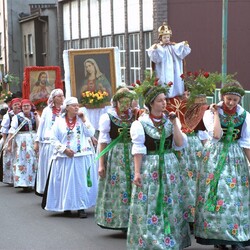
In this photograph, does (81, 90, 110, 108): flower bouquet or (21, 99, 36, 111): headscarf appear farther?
(21, 99, 36, 111): headscarf

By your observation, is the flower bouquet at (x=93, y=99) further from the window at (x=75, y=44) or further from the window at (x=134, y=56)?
the window at (x=75, y=44)

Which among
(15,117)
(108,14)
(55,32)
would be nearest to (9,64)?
(55,32)

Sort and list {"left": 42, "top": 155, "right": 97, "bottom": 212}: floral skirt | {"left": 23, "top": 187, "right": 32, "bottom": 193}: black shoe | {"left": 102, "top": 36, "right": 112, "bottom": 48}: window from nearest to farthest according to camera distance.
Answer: {"left": 42, "top": 155, "right": 97, "bottom": 212}: floral skirt → {"left": 23, "top": 187, "right": 32, "bottom": 193}: black shoe → {"left": 102, "top": 36, "right": 112, "bottom": 48}: window

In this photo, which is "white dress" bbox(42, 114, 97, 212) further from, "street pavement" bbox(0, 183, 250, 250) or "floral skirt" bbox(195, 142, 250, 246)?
"floral skirt" bbox(195, 142, 250, 246)

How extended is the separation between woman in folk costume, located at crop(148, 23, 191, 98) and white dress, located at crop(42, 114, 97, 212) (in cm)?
128

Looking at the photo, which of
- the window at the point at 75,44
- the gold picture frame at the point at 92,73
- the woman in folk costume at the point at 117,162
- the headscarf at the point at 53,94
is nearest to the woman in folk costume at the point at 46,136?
the headscarf at the point at 53,94

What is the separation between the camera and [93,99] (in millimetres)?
15008

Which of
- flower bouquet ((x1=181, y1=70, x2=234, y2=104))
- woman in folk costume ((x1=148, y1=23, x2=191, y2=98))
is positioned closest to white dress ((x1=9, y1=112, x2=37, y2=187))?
woman in folk costume ((x1=148, y1=23, x2=191, y2=98))

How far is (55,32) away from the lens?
4291cm

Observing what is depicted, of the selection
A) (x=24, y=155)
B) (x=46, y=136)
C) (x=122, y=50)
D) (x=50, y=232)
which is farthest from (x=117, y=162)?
(x=122, y=50)

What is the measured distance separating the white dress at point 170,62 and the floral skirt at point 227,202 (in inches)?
110

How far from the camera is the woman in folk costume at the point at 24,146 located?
15734 millimetres

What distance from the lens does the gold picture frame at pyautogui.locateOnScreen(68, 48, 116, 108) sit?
50.0 ft

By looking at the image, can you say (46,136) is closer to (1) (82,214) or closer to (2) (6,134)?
(1) (82,214)
